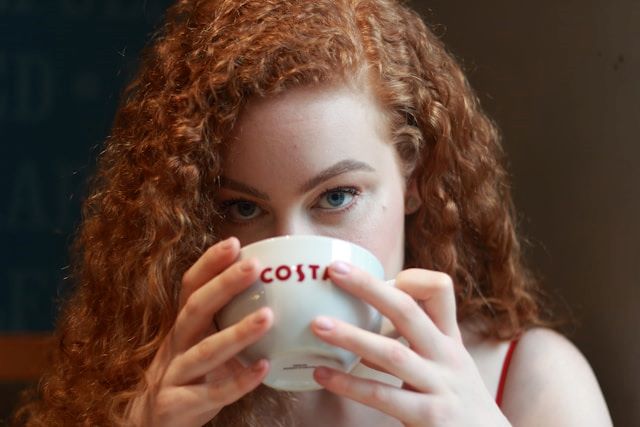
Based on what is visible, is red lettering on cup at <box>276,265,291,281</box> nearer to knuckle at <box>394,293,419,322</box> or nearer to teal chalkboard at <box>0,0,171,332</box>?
knuckle at <box>394,293,419,322</box>

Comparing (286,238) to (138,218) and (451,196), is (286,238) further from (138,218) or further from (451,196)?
(451,196)

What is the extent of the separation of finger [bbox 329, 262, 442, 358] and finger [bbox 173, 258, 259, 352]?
8cm

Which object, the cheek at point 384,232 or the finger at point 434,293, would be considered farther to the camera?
the cheek at point 384,232

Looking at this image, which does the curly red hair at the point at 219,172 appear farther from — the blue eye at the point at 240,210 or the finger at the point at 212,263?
the finger at the point at 212,263

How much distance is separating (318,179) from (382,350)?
25 cm

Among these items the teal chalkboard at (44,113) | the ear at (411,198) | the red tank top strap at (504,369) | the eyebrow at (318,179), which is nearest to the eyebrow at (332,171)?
the eyebrow at (318,179)

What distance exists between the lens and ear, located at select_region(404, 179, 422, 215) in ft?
4.60

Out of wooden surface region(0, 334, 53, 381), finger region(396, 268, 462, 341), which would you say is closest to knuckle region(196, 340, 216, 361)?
finger region(396, 268, 462, 341)

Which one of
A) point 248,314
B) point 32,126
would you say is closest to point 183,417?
point 248,314

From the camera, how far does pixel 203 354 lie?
40.3 inches

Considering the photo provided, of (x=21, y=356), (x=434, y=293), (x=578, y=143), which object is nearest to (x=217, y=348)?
(x=434, y=293)

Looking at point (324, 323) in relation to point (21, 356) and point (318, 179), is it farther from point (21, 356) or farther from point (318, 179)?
point (21, 356)

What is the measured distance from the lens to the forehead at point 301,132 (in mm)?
1162

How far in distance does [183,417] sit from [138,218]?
29 cm
